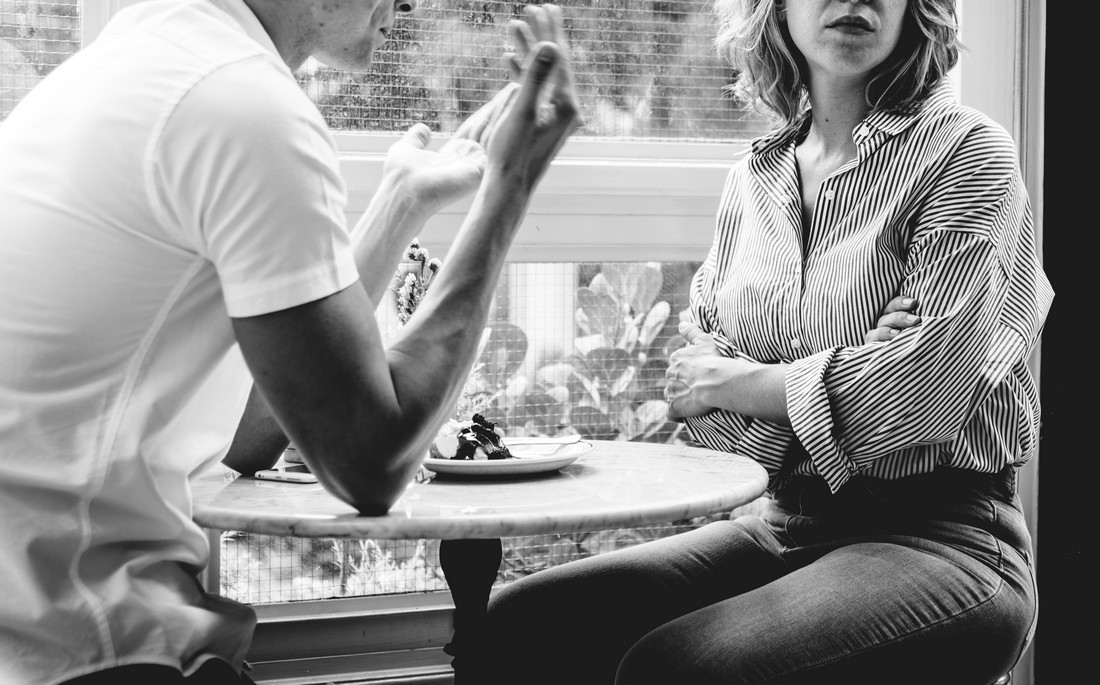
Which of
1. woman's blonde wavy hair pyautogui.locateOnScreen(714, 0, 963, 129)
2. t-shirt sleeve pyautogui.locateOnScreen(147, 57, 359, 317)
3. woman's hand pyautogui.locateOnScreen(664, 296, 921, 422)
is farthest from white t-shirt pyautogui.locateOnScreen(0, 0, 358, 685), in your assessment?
woman's blonde wavy hair pyautogui.locateOnScreen(714, 0, 963, 129)

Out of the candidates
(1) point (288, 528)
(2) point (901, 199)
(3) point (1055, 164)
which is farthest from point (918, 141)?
(1) point (288, 528)

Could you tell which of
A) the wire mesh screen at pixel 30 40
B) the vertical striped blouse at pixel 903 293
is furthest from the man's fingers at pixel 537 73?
the wire mesh screen at pixel 30 40

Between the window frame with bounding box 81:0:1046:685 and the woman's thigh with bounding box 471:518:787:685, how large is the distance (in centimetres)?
66

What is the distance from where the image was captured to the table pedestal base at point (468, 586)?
1376mm

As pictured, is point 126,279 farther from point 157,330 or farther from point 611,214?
point 611,214

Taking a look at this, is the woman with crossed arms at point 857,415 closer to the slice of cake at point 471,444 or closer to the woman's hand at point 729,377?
the woman's hand at point 729,377

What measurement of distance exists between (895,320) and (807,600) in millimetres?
459

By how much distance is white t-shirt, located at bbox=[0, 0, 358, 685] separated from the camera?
91 cm

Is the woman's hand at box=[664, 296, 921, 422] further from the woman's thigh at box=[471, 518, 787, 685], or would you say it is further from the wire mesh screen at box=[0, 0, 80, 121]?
the wire mesh screen at box=[0, 0, 80, 121]

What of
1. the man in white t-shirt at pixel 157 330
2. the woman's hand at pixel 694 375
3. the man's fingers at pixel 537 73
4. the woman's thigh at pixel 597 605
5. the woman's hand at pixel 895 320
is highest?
the man's fingers at pixel 537 73

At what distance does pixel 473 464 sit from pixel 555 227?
93 cm

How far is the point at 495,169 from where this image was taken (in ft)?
3.64

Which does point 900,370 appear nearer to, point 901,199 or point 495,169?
point 901,199

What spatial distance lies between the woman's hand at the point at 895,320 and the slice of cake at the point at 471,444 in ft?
1.95
